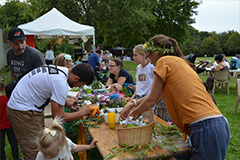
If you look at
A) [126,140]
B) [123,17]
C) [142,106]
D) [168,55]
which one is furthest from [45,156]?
[123,17]

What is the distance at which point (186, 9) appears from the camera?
24.0 meters

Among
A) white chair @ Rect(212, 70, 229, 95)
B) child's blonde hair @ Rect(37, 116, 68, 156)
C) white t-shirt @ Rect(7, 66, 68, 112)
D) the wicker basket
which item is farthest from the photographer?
white chair @ Rect(212, 70, 229, 95)

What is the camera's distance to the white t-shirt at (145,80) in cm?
353

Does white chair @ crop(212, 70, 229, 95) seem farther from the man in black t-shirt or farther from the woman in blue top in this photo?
the man in black t-shirt

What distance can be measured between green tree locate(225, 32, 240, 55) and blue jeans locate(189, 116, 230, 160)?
5534 cm

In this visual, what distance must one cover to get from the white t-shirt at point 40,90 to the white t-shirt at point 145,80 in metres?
1.72

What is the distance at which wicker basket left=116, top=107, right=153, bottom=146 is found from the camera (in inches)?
64.4

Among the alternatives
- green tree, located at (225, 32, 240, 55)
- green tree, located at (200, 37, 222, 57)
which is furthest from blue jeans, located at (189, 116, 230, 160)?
green tree, located at (225, 32, 240, 55)

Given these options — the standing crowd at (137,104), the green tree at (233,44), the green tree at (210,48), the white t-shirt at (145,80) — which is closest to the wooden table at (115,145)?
the standing crowd at (137,104)

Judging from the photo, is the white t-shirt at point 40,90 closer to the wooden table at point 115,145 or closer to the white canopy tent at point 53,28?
the wooden table at point 115,145

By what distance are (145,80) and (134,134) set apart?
1.97 metres

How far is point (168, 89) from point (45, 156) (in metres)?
1.22

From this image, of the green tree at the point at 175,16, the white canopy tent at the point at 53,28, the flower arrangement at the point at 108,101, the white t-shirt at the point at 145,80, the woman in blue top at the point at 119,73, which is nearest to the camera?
the flower arrangement at the point at 108,101

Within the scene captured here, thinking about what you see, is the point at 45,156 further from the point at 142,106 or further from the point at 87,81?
the point at 142,106
